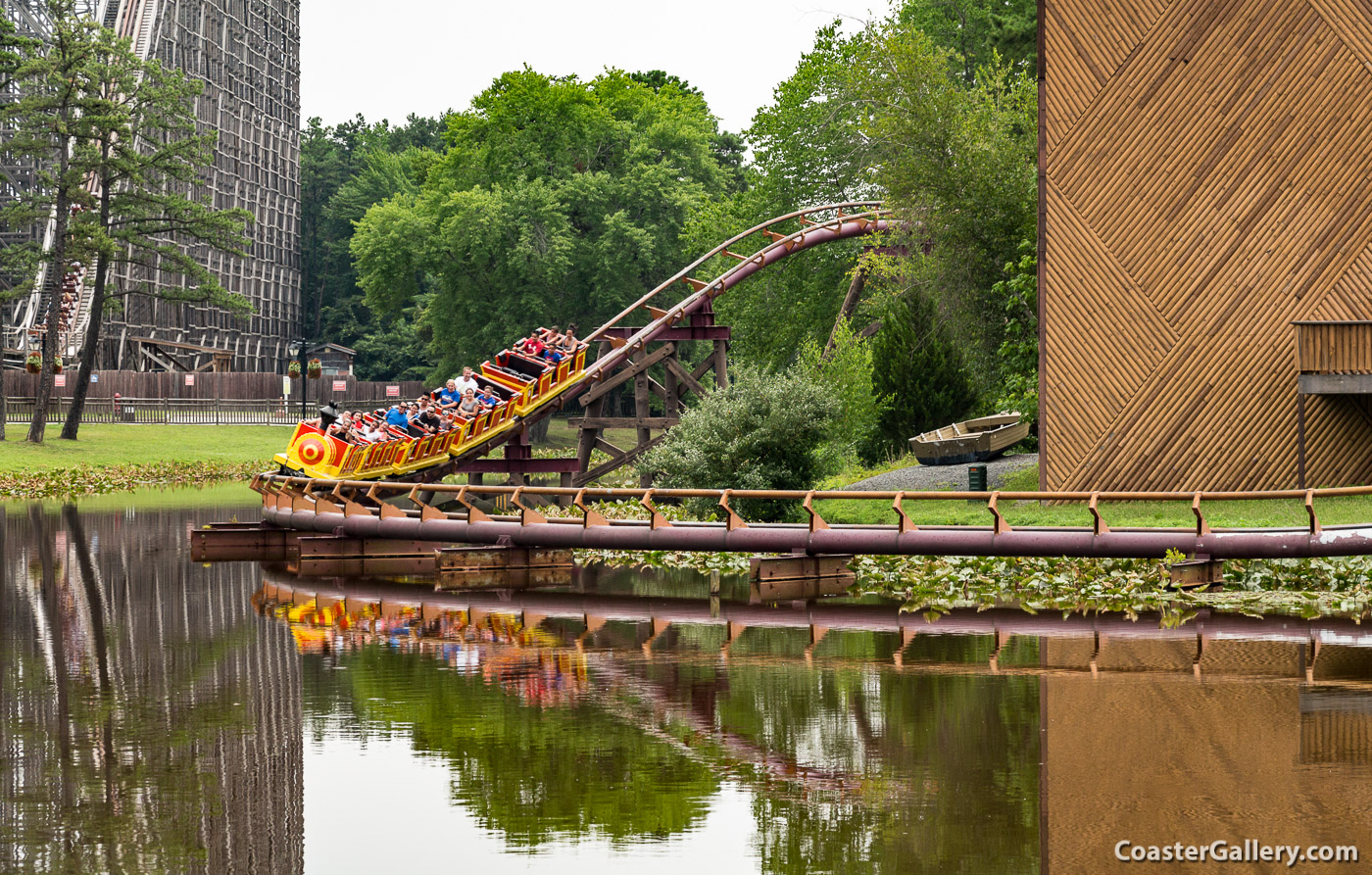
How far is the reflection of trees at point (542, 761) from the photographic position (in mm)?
8453

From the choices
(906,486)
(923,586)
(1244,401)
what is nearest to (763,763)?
(923,586)

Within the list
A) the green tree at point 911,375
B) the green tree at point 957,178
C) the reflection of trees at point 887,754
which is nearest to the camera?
the reflection of trees at point 887,754

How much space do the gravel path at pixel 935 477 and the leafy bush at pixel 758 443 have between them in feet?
12.3

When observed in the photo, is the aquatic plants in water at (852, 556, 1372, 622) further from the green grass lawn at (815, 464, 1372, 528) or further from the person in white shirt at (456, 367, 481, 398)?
the person in white shirt at (456, 367, 481, 398)

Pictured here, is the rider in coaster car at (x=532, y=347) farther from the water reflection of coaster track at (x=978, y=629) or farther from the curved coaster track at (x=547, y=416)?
the water reflection of coaster track at (x=978, y=629)

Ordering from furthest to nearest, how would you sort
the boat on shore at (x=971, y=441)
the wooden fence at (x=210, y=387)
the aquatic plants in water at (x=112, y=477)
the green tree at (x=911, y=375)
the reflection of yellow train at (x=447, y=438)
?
the wooden fence at (x=210, y=387)
the aquatic plants in water at (x=112, y=477)
the green tree at (x=911, y=375)
the boat on shore at (x=971, y=441)
the reflection of yellow train at (x=447, y=438)

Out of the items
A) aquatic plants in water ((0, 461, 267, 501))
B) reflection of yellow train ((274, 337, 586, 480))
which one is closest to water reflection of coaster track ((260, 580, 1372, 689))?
reflection of yellow train ((274, 337, 586, 480))

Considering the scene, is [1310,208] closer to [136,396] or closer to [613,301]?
[613,301]

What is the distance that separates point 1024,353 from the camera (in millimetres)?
31688

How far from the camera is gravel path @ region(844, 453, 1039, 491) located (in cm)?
2914

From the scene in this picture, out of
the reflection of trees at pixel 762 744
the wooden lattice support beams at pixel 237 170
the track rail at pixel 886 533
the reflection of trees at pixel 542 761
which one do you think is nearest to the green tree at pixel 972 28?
the track rail at pixel 886 533

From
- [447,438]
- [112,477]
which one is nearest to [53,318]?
[112,477]

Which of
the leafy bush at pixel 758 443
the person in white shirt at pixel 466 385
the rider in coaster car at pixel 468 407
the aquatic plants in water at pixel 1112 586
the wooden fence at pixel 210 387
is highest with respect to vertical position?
the wooden fence at pixel 210 387

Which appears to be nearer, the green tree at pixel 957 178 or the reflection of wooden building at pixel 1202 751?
the reflection of wooden building at pixel 1202 751
